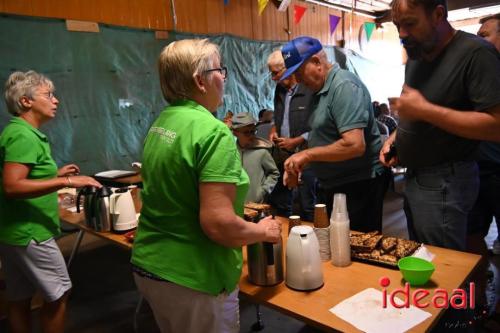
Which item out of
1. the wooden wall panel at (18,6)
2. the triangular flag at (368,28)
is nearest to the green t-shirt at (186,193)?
the wooden wall panel at (18,6)

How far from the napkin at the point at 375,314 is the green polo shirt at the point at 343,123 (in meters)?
0.81

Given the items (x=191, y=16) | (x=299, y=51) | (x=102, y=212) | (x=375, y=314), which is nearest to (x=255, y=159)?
(x=299, y=51)

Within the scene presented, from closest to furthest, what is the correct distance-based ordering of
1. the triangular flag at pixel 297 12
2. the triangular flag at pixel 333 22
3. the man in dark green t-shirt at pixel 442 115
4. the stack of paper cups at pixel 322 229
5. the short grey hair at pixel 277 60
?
the man in dark green t-shirt at pixel 442 115, the stack of paper cups at pixel 322 229, the short grey hair at pixel 277 60, the triangular flag at pixel 297 12, the triangular flag at pixel 333 22

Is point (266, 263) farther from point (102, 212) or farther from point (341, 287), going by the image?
point (102, 212)

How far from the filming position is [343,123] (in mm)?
1688

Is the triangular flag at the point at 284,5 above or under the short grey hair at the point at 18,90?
above

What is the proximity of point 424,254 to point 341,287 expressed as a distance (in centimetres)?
35

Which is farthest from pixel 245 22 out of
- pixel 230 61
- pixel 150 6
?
pixel 150 6

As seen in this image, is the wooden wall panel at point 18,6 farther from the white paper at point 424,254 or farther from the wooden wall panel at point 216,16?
the white paper at point 424,254

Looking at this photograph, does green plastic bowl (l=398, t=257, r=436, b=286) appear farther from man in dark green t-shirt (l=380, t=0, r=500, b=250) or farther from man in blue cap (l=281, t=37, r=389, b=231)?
man in blue cap (l=281, t=37, r=389, b=231)

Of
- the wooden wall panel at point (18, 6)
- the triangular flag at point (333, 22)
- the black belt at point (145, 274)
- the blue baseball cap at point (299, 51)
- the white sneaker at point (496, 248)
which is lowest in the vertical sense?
the white sneaker at point (496, 248)

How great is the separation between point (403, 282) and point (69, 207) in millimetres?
2293

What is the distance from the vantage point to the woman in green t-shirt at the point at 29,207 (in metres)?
1.68

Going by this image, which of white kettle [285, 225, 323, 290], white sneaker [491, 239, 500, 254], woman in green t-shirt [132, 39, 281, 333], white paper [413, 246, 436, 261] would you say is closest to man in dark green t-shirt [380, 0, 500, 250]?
white paper [413, 246, 436, 261]
